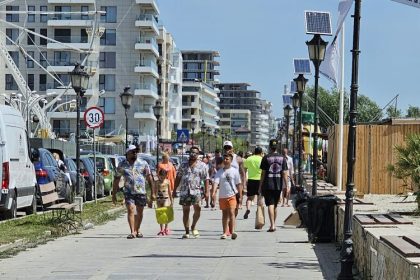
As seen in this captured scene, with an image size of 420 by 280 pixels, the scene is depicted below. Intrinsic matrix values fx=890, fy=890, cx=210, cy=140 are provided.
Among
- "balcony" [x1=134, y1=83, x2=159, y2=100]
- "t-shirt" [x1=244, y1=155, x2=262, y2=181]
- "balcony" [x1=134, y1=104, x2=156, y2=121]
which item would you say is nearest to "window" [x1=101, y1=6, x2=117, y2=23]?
"balcony" [x1=134, y1=83, x2=159, y2=100]

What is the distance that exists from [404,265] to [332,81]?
21062mm

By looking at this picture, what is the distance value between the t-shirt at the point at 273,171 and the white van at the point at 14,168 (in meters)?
5.50

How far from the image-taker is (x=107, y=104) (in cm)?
9719

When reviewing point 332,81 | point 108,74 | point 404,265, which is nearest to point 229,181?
point 404,265

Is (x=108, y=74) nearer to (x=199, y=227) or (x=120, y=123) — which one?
(x=120, y=123)

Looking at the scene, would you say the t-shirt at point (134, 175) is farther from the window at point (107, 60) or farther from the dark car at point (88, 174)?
the window at point (107, 60)

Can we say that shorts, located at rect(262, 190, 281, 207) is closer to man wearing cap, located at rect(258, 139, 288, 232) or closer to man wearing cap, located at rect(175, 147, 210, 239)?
man wearing cap, located at rect(258, 139, 288, 232)

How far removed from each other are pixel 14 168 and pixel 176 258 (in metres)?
7.63

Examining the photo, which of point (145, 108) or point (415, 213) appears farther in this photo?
point (145, 108)

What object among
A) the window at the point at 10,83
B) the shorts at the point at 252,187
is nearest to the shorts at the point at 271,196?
the shorts at the point at 252,187

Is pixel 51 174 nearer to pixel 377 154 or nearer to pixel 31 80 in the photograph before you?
pixel 377 154

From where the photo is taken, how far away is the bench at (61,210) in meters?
18.0

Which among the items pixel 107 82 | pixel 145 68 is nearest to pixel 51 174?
pixel 107 82

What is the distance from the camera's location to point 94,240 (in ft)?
54.8
